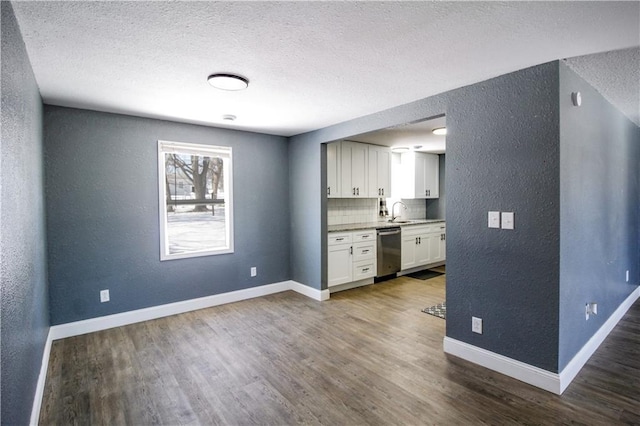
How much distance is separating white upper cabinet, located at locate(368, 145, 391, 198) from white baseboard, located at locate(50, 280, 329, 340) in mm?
2030

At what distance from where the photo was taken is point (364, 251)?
200 inches

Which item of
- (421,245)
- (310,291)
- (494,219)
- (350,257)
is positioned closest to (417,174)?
(421,245)

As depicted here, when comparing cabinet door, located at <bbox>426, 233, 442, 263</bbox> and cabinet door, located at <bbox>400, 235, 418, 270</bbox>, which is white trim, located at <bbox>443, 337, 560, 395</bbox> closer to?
cabinet door, located at <bbox>400, 235, 418, 270</bbox>

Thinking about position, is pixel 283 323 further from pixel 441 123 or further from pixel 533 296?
pixel 441 123

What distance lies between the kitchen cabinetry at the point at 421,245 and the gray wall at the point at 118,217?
274cm

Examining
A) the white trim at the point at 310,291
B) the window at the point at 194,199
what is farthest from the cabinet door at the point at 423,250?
the window at the point at 194,199

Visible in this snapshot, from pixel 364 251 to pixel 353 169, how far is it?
133 cm

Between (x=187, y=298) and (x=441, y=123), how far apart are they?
393cm

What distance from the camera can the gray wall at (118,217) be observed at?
3297 mm

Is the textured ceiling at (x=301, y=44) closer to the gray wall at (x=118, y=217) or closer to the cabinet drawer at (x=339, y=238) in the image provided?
the gray wall at (x=118, y=217)

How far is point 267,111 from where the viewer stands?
→ 3.53 m

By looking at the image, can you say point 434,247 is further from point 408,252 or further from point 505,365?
point 505,365

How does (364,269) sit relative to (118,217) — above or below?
below

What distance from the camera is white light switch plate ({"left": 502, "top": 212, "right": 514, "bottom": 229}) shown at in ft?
8.10
